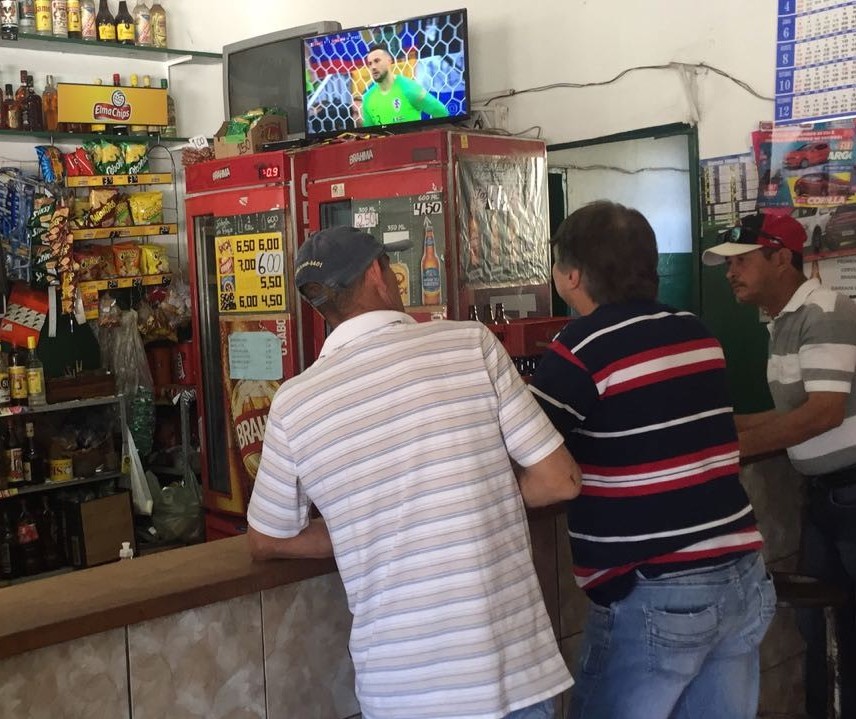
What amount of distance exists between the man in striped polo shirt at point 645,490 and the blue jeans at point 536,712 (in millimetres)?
250

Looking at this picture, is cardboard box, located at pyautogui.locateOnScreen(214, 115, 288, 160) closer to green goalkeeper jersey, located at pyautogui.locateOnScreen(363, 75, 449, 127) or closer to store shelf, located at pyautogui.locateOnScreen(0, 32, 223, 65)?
green goalkeeper jersey, located at pyautogui.locateOnScreen(363, 75, 449, 127)

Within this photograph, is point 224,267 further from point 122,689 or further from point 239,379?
point 122,689

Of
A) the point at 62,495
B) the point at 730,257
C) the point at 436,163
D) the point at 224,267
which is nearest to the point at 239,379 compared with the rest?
the point at 224,267

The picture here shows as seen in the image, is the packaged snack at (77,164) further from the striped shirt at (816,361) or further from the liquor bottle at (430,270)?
the striped shirt at (816,361)

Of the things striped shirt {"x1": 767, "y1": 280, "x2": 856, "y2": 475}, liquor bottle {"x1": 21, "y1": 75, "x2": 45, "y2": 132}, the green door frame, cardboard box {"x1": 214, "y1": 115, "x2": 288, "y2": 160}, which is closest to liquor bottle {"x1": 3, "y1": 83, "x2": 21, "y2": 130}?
liquor bottle {"x1": 21, "y1": 75, "x2": 45, "y2": 132}

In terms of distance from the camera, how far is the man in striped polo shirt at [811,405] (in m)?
2.42

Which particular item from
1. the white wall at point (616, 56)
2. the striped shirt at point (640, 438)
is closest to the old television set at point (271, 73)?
the white wall at point (616, 56)

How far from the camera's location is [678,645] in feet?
5.64

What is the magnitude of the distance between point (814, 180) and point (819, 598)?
177 centimetres

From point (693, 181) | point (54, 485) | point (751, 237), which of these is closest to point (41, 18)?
point (54, 485)

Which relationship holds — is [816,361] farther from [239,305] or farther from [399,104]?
Answer: [239,305]

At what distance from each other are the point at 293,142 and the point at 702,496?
3.43 meters

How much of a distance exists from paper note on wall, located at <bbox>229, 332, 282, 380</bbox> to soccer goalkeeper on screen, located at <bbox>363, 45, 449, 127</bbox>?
1089mm

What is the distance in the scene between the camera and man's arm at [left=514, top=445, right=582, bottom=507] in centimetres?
157
